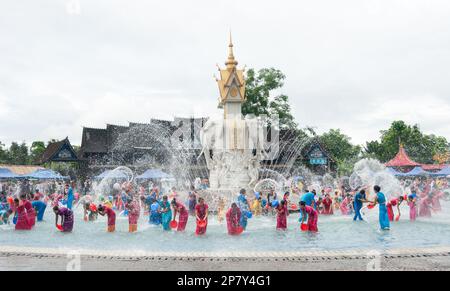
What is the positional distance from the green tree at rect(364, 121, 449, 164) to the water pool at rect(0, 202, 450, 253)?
180 ft

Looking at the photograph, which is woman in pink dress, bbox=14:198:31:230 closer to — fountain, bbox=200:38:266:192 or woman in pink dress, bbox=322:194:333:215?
fountain, bbox=200:38:266:192

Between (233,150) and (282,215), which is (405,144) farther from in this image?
(282,215)

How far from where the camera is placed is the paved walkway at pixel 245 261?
30.0ft

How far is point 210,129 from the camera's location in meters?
25.9

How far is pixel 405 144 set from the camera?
68.9 m

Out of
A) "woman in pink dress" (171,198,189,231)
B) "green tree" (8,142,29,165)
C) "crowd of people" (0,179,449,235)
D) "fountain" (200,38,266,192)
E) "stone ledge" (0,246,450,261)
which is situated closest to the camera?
"stone ledge" (0,246,450,261)

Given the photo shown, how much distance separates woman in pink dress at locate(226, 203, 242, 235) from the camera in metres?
14.1

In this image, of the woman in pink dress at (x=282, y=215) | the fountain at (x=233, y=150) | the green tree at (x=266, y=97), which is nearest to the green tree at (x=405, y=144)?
the green tree at (x=266, y=97)

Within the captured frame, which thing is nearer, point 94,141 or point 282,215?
point 282,215

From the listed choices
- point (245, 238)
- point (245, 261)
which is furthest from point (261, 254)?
point (245, 238)

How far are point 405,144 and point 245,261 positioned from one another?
6524 cm

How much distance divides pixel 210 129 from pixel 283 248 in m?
14.9

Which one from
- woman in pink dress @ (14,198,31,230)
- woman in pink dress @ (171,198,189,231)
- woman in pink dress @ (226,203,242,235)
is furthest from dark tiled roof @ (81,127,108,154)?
woman in pink dress @ (226,203,242,235)
